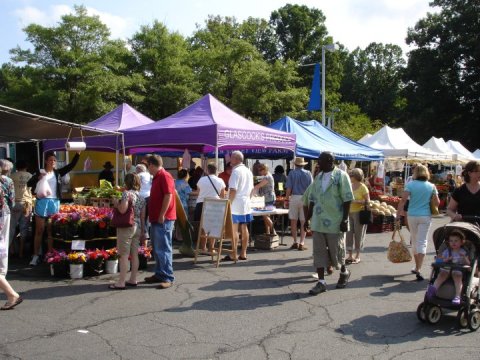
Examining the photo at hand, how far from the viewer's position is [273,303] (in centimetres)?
646

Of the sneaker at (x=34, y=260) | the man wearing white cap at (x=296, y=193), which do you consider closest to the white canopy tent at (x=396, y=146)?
the man wearing white cap at (x=296, y=193)

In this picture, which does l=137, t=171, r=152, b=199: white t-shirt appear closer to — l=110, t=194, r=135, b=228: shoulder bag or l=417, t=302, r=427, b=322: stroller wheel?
l=110, t=194, r=135, b=228: shoulder bag

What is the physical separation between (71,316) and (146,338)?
121cm

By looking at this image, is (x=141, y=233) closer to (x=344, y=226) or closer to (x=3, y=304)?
(x=3, y=304)

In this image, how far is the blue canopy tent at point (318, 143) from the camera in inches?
578

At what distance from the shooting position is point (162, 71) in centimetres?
2667

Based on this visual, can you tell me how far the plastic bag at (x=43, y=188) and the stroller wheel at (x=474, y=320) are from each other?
6556 millimetres

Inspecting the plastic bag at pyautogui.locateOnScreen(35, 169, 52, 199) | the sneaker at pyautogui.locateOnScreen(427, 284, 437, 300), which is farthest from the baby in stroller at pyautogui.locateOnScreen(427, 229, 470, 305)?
the plastic bag at pyautogui.locateOnScreen(35, 169, 52, 199)

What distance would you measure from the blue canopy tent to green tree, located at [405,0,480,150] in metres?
31.5

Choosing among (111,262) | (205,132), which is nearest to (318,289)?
(111,262)

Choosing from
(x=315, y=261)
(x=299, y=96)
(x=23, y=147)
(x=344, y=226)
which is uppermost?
(x=299, y=96)

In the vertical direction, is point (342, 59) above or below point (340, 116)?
above

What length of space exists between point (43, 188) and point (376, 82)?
61.6 metres

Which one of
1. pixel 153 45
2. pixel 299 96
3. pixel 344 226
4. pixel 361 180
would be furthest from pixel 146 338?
pixel 299 96
